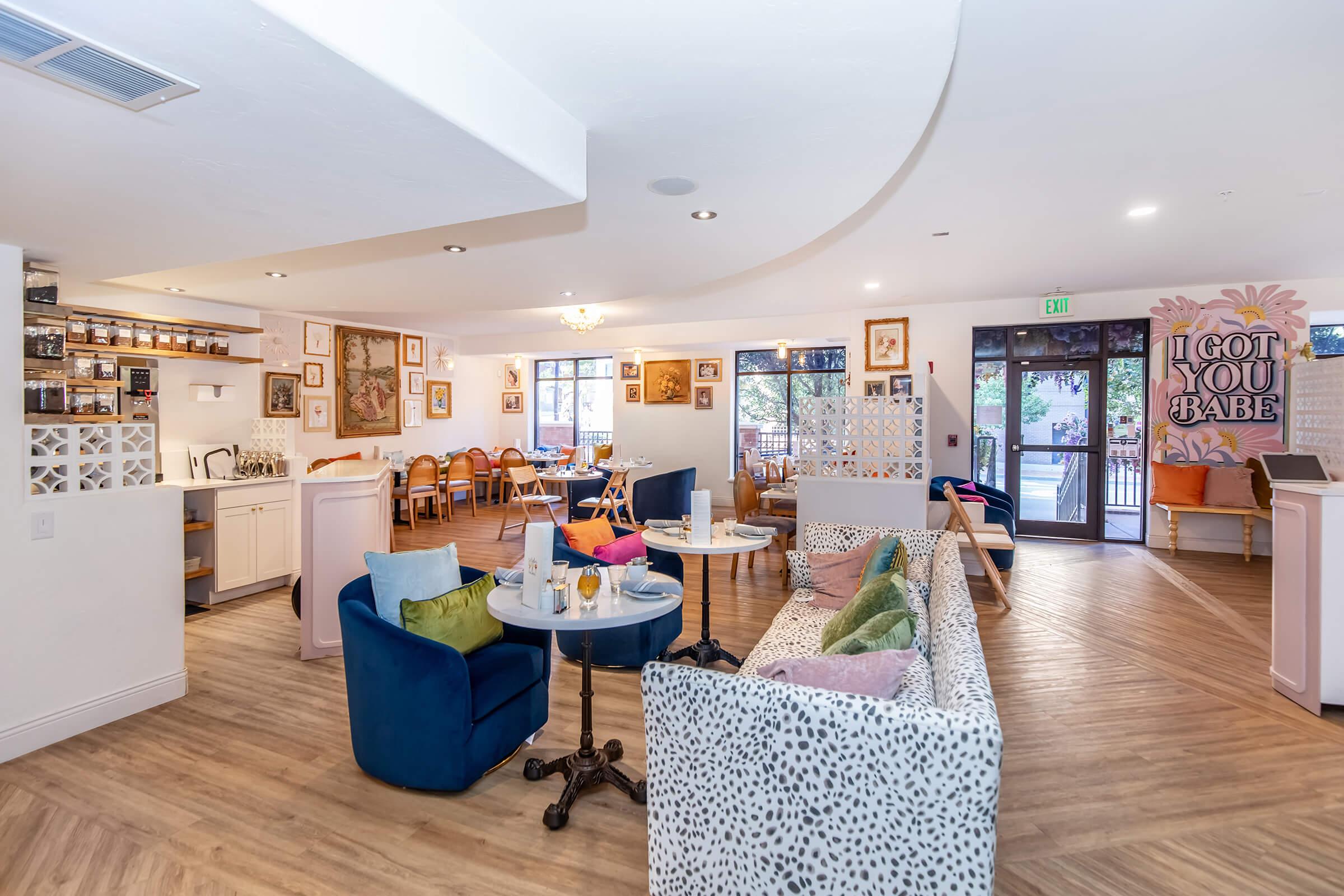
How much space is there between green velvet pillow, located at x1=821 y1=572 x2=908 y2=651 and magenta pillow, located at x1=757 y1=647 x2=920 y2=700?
1.75 feet

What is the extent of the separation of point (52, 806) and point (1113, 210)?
6623 mm

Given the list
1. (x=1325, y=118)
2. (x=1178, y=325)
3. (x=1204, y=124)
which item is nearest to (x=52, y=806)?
(x=1204, y=124)

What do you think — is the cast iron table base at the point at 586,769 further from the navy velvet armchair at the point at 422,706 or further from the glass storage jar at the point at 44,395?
the glass storage jar at the point at 44,395

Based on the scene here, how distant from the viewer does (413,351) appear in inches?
400

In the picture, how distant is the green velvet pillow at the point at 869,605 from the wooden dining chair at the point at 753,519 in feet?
10.0

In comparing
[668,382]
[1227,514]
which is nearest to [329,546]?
[668,382]

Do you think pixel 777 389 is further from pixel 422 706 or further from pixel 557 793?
pixel 422 706

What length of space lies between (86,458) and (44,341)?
2.67 ft

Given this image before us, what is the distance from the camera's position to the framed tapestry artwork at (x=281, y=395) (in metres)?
7.57

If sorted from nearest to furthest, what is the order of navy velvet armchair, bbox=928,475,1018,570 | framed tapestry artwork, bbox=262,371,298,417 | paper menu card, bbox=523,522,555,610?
1. paper menu card, bbox=523,522,555,610
2. navy velvet armchair, bbox=928,475,1018,570
3. framed tapestry artwork, bbox=262,371,298,417

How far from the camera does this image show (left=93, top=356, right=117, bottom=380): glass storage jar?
4.73 metres

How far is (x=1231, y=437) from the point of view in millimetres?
7273

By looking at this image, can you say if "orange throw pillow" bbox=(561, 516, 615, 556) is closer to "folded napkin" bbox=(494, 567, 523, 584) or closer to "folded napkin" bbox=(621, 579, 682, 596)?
"folded napkin" bbox=(494, 567, 523, 584)

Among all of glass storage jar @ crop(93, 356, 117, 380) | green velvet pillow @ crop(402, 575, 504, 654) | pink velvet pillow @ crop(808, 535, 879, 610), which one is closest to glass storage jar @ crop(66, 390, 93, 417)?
glass storage jar @ crop(93, 356, 117, 380)
